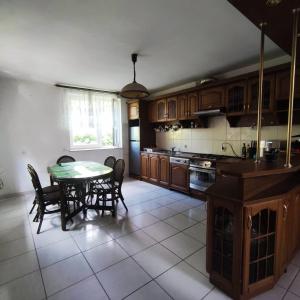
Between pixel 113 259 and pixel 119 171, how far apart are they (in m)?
1.45

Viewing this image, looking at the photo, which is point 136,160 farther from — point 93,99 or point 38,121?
point 38,121

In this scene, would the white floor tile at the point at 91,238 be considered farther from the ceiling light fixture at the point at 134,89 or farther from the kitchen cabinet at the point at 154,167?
the kitchen cabinet at the point at 154,167

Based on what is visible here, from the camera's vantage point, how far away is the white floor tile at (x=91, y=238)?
7.35 feet

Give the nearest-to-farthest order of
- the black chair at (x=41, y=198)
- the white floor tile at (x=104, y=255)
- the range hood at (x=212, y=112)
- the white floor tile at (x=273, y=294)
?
the white floor tile at (x=273, y=294)
the white floor tile at (x=104, y=255)
the black chair at (x=41, y=198)
the range hood at (x=212, y=112)

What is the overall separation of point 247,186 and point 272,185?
0.36 meters

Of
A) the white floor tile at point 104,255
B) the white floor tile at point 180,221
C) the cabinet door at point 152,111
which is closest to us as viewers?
the white floor tile at point 104,255

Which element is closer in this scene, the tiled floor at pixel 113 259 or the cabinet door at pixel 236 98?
the tiled floor at pixel 113 259

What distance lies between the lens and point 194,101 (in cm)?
392

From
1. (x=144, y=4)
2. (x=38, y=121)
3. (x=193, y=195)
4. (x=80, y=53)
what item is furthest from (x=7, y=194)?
(x=144, y=4)

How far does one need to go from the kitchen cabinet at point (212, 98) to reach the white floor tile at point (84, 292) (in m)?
3.22

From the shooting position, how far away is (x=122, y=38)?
91.5 inches

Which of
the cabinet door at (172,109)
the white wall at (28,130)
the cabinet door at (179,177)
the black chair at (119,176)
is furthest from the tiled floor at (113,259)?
the cabinet door at (172,109)

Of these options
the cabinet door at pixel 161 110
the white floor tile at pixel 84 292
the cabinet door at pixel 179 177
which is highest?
the cabinet door at pixel 161 110

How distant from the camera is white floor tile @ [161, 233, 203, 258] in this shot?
2102 mm
